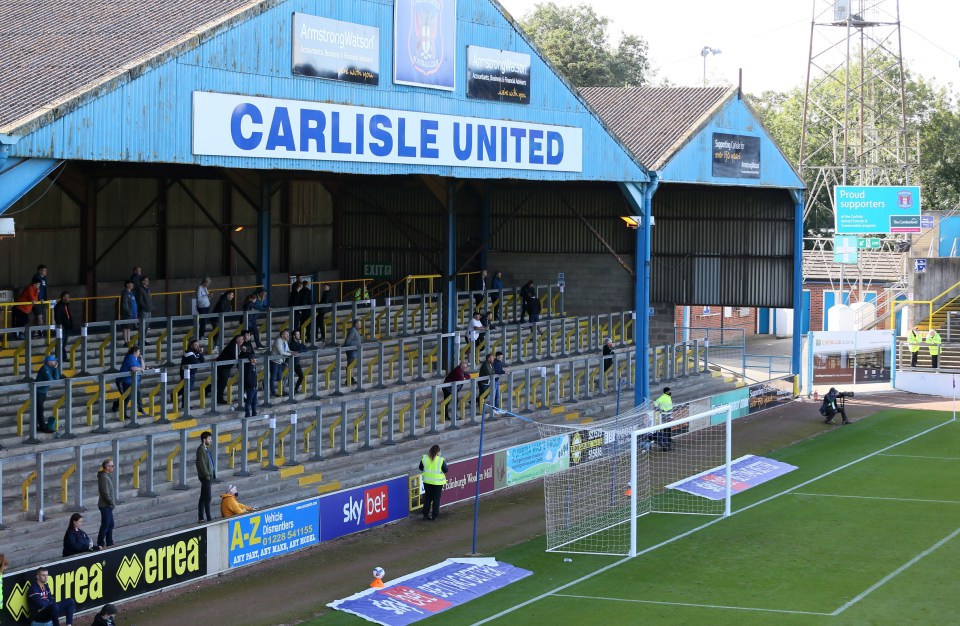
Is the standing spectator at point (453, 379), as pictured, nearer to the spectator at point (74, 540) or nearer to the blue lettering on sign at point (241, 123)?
the blue lettering on sign at point (241, 123)

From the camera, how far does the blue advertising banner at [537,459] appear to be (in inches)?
1161

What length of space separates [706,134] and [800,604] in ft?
70.4

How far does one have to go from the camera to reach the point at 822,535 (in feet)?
84.3

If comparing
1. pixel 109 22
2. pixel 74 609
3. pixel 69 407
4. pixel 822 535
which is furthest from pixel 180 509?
pixel 822 535

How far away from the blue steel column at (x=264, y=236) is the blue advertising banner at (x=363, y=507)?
42.5 feet

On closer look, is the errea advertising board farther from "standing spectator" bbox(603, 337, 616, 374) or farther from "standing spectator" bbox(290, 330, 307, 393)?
"standing spectator" bbox(290, 330, 307, 393)

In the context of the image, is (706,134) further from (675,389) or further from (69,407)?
(69,407)

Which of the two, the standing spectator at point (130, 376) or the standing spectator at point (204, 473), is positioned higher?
the standing spectator at point (130, 376)

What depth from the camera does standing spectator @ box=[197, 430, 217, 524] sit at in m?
22.1

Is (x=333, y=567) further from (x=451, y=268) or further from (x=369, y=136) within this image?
(x=451, y=268)

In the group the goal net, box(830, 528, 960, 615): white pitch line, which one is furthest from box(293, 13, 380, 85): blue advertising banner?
box(830, 528, 960, 615): white pitch line

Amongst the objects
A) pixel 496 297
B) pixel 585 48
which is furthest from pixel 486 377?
pixel 585 48

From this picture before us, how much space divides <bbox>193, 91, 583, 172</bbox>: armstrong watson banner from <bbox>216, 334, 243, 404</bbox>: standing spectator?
193 inches

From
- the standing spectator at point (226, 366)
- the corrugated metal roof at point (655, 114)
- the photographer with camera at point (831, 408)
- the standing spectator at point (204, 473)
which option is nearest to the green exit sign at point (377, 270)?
the corrugated metal roof at point (655, 114)
